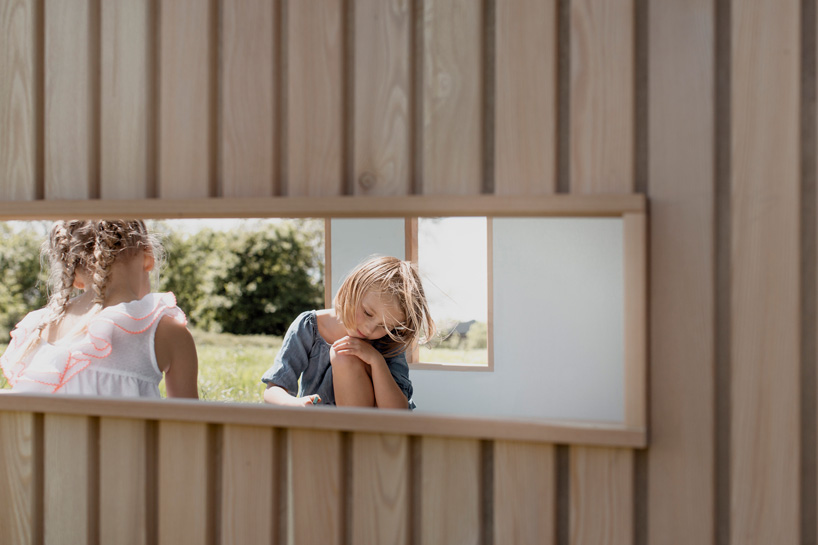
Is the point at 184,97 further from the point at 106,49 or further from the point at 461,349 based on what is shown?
the point at 461,349

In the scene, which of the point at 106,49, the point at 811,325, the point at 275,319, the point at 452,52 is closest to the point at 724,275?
the point at 811,325

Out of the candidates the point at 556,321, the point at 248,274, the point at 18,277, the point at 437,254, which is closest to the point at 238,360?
the point at 248,274

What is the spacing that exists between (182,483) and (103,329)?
0.64m

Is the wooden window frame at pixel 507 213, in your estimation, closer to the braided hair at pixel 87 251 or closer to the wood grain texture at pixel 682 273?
the wood grain texture at pixel 682 273

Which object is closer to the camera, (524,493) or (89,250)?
(524,493)

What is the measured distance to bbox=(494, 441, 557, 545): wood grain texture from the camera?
1.58 meters

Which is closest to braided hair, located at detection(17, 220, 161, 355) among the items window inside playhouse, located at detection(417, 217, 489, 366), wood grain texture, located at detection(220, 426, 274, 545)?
wood grain texture, located at detection(220, 426, 274, 545)

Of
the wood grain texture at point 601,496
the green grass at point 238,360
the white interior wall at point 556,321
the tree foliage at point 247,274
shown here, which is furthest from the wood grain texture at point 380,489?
the tree foliage at point 247,274

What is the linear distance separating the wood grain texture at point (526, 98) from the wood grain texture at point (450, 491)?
2.00 feet

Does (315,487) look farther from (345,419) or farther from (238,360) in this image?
(238,360)

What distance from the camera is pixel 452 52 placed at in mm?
1620

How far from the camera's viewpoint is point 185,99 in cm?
174

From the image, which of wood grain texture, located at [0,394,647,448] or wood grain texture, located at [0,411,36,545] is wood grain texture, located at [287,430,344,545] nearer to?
wood grain texture, located at [0,394,647,448]

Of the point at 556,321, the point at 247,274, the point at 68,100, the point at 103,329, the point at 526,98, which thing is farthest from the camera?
the point at 247,274
